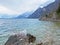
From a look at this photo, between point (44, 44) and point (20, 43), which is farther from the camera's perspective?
point (44, 44)

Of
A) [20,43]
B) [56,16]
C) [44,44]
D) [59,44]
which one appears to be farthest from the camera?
[56,16]

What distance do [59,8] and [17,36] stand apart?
129 meters

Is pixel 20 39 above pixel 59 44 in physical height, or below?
above

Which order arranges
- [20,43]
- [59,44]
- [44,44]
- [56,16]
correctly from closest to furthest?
[20,43], [44,44], [59,44], [56,16]

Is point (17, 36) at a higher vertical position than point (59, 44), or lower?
higher

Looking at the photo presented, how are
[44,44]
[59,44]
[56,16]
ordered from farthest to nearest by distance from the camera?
[56,16] → [59,44] → [44,44]

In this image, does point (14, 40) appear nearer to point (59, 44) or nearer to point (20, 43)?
point (20, 43)

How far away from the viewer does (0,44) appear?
18672mm

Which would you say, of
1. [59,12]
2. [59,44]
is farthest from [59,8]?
[59,44]

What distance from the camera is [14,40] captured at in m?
14.7

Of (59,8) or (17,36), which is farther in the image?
(59,8)

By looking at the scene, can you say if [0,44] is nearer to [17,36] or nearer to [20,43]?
[17,36]

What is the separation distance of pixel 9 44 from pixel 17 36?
1.05 metres

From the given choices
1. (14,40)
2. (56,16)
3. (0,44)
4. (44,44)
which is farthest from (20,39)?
(56,16)
